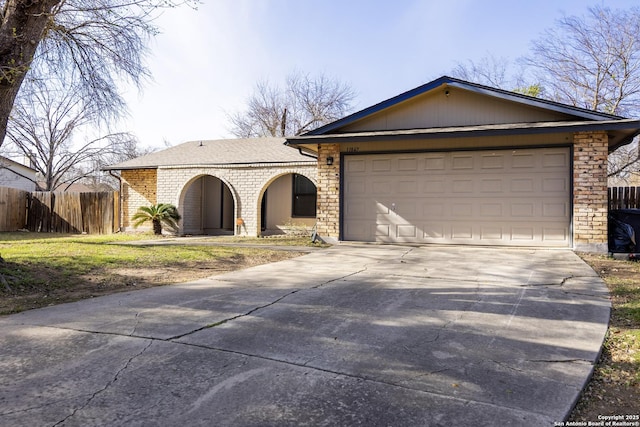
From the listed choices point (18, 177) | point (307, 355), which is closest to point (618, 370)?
point (307, 355)

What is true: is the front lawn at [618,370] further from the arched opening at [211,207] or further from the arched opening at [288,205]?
the arched opening at [211,207]

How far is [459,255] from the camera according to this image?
8547 millimetres

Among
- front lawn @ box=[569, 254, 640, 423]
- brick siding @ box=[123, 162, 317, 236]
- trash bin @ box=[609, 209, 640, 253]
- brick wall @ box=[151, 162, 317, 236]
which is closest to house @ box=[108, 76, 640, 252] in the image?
trash bin @ box=[609, 209, 640, 253]

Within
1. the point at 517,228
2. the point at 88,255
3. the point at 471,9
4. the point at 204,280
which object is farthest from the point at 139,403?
the point at 471,9

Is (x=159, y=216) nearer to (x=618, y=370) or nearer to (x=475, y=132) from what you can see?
(x=475, y=132)

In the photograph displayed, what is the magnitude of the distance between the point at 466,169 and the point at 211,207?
1135cm

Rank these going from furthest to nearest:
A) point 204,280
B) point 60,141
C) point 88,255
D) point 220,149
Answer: point 60,141 → point 220,149 → point 88,255 → point 204,280

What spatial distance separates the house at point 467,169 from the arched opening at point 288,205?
4.78 m

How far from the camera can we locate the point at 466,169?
9.87 metres

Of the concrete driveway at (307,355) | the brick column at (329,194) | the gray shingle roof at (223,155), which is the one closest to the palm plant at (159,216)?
the gray shingle roof at (223,155)

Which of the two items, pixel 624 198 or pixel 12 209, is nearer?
pixel 624 198

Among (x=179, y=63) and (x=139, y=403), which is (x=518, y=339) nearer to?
(x=139, y=403)

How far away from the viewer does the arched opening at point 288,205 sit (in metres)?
15.8

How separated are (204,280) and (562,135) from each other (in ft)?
27.1
